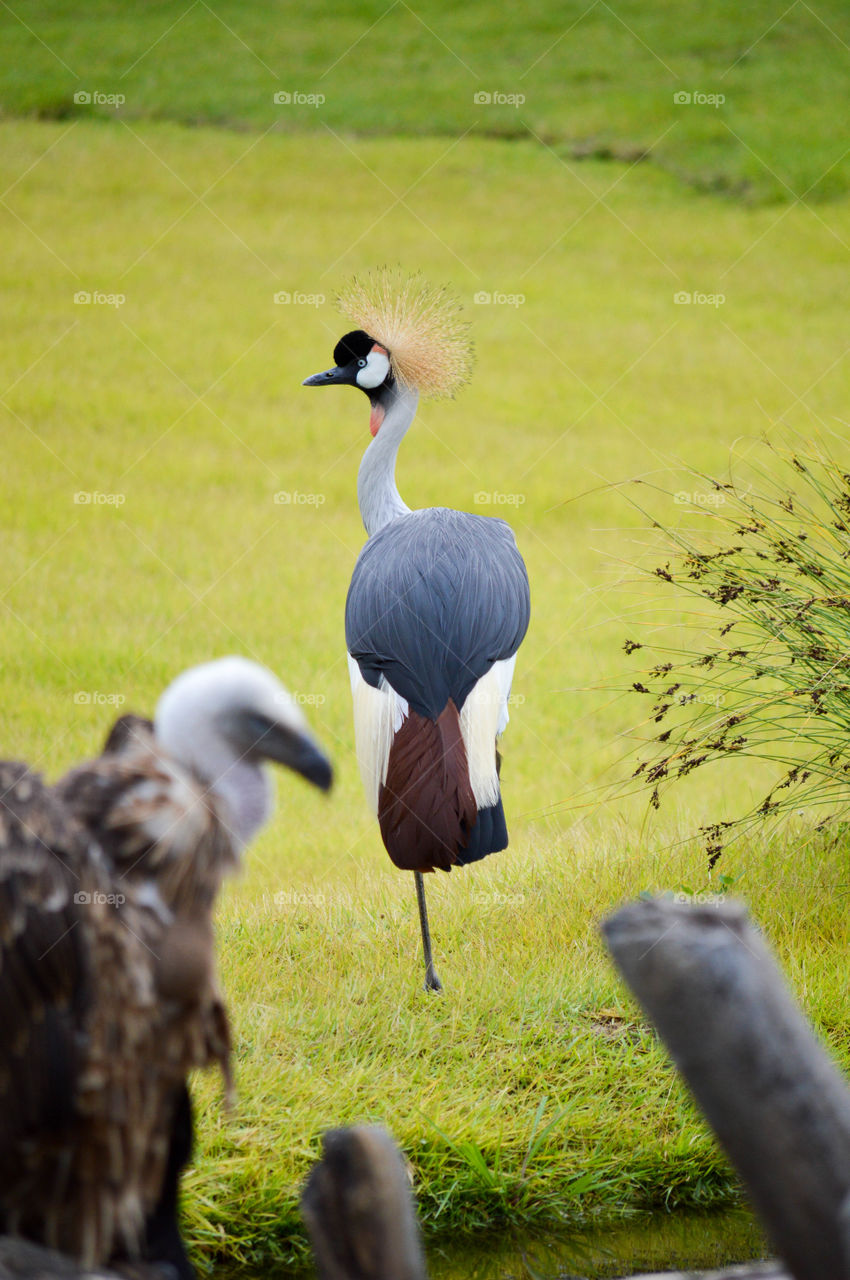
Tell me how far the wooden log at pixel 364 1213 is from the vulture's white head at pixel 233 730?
1.63 ft

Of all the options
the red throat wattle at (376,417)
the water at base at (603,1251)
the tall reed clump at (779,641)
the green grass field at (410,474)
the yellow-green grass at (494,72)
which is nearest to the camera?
the water at base at (603,1251)

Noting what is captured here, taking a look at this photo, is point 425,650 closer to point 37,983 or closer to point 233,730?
point 233,730

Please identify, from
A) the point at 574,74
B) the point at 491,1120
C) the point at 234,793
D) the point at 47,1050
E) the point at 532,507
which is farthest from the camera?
the point at 574,74

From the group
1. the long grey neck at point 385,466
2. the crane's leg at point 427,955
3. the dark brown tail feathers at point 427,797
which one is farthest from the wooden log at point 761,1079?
the long grey neck at point 385,466

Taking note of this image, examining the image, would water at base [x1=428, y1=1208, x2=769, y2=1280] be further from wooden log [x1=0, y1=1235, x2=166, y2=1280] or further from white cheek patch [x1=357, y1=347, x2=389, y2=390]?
white cheek patch [x1=357, y1=347, x2=389, y2=390]

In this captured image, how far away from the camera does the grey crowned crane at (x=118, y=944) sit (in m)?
1.70

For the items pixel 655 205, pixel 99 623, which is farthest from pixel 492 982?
pixel 655 205

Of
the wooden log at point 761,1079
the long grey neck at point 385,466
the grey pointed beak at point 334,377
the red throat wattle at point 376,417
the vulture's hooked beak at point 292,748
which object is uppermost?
the grey pointed beak at point 334,377

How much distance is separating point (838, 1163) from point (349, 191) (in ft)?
42.3

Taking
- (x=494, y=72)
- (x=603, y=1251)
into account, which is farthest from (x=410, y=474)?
(x=494, y=72)

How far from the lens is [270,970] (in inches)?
148

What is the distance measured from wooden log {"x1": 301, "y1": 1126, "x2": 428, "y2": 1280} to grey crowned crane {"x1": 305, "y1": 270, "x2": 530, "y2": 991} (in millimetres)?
1856

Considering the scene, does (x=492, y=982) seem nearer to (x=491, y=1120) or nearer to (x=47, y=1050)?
(x=491, y=1120)

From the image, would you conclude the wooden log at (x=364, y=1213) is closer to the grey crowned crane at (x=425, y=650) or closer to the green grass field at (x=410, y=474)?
the green grass field at (x=410, y=474)
